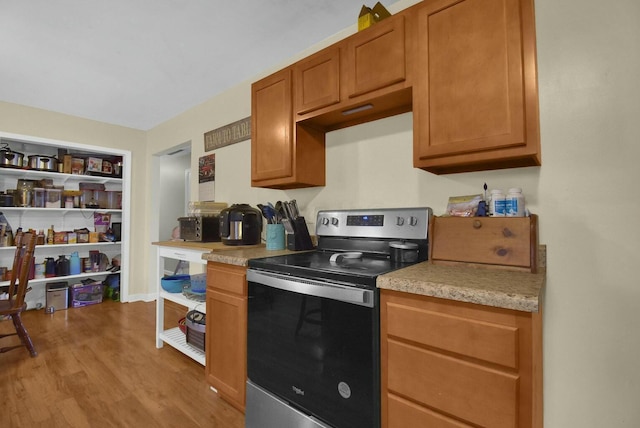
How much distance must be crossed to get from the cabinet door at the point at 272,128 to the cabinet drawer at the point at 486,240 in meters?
1.00

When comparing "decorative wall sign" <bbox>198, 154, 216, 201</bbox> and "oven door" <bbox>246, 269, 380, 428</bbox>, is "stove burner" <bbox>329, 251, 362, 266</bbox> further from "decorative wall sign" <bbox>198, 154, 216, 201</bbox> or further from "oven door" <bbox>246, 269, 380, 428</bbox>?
"decorative wall sign" <bbox>198, 154, 216, 201</bbox>

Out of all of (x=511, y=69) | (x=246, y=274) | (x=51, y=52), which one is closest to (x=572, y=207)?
(x=511, y=69)

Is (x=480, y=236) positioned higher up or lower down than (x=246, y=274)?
higher up

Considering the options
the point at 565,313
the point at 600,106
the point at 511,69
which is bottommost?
the point at 565,313

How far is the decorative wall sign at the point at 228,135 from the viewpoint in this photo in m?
2.62

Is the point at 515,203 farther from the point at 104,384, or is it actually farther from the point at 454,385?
the point at 104,384

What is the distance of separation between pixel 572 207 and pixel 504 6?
809 millimetres

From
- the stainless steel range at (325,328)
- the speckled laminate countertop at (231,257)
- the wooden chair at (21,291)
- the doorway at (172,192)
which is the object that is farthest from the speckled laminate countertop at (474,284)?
the doorway at (172,192)

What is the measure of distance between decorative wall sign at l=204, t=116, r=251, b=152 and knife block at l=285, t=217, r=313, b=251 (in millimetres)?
1116

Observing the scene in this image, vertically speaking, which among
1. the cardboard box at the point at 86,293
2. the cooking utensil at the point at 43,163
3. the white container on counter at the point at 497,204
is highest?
the cooking utensil at the point at 43,163

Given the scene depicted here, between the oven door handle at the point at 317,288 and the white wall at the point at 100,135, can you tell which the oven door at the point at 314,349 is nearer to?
the oven door handle at the point at 317,288

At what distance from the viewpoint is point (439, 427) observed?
919 mm

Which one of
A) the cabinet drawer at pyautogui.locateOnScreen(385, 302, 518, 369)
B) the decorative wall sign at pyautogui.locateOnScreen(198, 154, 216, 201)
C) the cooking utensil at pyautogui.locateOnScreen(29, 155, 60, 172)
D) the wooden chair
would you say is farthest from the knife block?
the cooking utensil at pyautogui.locateOnScreen(29, 155, 60, 172)

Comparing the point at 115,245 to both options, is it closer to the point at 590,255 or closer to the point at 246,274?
the point at 246,274
